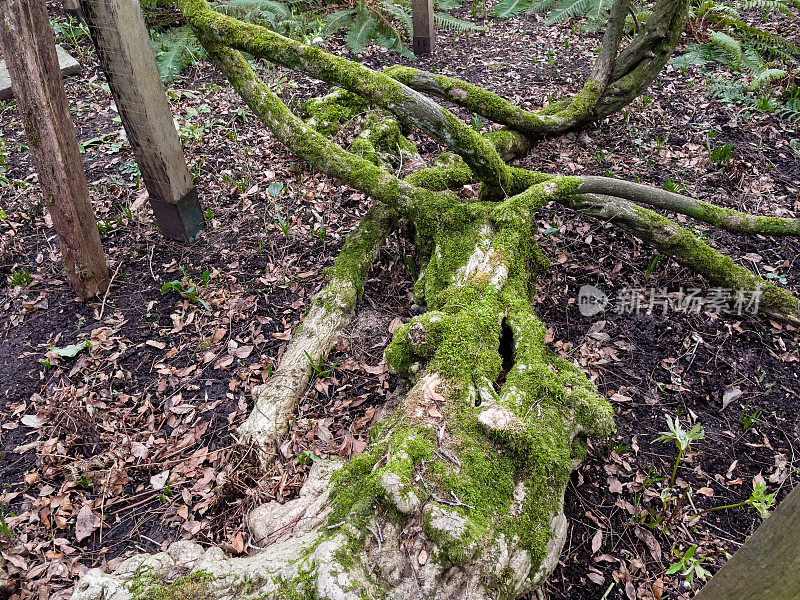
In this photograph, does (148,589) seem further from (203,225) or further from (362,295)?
(203,225)

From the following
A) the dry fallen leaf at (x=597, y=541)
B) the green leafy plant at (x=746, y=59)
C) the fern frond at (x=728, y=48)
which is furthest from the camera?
the fern frond at (x=728, y=48)

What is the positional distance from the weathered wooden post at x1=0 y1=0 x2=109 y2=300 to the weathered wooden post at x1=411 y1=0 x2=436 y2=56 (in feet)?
17.0

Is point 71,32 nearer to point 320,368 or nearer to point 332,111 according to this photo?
point 332,111

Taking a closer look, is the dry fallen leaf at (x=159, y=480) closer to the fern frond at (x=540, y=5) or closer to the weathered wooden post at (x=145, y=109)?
the weathered wooden post at (x=145, y=109)

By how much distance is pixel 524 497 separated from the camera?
2.46m

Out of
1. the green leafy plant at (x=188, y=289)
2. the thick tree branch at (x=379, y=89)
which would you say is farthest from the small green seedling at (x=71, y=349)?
the thick tree branch at (x=379, y=89)

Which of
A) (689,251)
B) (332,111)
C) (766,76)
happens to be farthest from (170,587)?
(766,76)

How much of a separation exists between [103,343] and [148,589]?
96.8 inches

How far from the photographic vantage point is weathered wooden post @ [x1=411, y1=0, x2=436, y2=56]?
7.18 metres

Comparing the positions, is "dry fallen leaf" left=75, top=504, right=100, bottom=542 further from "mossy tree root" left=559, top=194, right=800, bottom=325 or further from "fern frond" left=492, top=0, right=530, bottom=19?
"fern frond" left=492, top=0, right=530, bottom=19

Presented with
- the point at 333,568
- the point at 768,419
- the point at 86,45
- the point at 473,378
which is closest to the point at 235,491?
the point at 333,568

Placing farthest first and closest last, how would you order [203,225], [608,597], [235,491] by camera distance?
[203,225] → [235,491] → [608,597]
